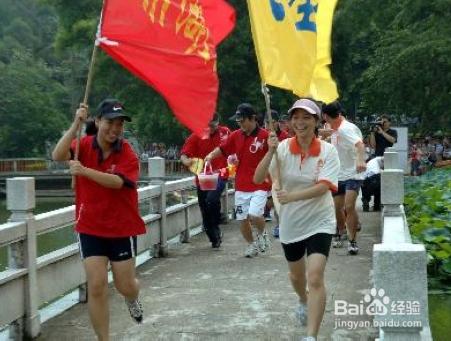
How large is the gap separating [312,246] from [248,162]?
4.30m

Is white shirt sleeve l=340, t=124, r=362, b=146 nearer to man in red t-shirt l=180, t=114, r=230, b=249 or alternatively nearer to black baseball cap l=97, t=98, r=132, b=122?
man in red t-shirt l=180, t=114, r=230, b=249

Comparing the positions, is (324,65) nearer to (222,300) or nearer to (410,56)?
(222,300)

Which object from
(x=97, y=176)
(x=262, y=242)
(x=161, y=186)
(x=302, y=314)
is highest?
(x=97, y=176)

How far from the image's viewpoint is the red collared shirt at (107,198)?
5.61 m

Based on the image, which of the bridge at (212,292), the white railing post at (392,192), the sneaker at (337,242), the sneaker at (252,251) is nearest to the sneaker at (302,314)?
the bridge at (212,292)

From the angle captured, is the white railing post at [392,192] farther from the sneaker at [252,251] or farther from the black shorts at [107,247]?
the black shorts at [107,247]

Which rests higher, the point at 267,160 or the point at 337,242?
the point at 267,160

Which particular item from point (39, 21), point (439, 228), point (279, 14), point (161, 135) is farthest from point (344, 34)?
point (39, 21)

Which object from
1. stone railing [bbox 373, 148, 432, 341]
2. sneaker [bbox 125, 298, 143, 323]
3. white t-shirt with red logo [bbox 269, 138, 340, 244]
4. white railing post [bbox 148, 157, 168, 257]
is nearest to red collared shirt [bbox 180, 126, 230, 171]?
white railing post [bbox 148, 157, 168, 257]

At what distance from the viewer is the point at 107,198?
562cm

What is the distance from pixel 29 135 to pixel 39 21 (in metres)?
34.2

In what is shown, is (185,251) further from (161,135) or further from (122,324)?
(161,135)

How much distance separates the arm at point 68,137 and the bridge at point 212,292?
95 centimetres

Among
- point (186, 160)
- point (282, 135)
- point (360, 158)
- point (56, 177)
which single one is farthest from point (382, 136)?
point (56, 177)
